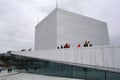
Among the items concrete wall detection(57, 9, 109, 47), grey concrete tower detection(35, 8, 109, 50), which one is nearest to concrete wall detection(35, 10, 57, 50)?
grey concrete tower detection(35, 8, 109, 50)

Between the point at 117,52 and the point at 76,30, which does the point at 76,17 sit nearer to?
the point at 76,30

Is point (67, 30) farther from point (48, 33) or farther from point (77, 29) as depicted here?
point (48, 33)

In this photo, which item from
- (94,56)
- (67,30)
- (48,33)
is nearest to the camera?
(94,56)

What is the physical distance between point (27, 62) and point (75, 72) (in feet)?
38.7

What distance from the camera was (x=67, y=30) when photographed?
76.5 ft

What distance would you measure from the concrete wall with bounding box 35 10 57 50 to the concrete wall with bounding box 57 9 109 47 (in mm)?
874

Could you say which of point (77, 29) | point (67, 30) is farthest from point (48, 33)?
point (77, 29)

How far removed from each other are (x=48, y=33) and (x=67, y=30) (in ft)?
12.6

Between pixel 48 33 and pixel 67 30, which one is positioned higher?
pixel 67 30

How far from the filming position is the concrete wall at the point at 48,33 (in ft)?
74.8

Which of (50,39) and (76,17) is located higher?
(76,17)

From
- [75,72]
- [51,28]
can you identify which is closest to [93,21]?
[51,28]

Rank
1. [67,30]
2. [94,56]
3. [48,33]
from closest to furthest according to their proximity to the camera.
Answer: [94,56] < [67,30] < [48,33]

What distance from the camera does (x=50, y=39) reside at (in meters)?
23.9
